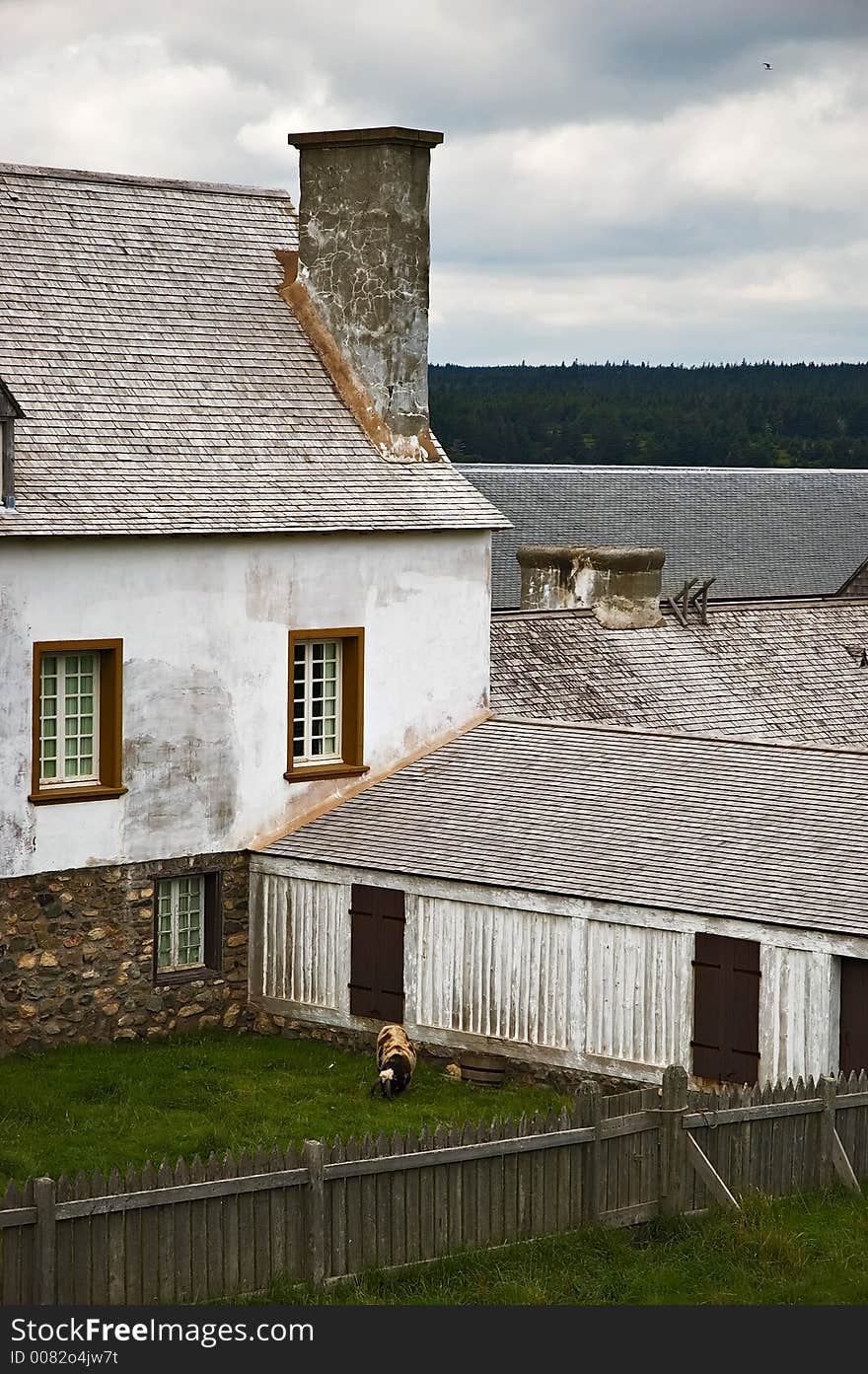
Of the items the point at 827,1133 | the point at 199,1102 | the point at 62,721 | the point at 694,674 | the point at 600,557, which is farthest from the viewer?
the point at 600,557

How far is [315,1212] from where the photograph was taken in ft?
49.0

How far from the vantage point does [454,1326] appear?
14.0 meters

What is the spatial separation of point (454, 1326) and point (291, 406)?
15096mm

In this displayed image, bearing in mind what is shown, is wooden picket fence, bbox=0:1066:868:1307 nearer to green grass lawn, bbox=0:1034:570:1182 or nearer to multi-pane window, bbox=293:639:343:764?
green grass lawn, bbox=0:1034:570:1182

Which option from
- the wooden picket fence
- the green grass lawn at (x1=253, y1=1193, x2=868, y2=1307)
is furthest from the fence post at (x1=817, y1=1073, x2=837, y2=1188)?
the green grass lawn at (x1=253, y1=1193, x2=868, y2=1307)

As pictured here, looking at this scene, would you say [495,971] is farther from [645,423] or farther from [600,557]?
[645,423]

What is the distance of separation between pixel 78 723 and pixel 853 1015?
8901 mm

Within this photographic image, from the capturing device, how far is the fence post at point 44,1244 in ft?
45.3

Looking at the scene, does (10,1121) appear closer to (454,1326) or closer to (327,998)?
(327,998)

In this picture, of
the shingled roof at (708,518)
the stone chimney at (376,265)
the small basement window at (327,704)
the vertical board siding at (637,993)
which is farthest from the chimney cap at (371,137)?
the shingled roof at (708,518)

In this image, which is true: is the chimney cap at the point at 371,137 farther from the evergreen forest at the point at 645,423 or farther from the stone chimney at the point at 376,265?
the evergreen forest at the point at 645,423

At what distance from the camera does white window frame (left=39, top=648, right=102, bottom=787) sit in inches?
935

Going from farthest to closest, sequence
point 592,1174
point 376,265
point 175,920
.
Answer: point 376,265 → point 175,920 → point 592,1174

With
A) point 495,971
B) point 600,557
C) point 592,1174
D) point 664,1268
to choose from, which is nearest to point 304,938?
point 495,971
